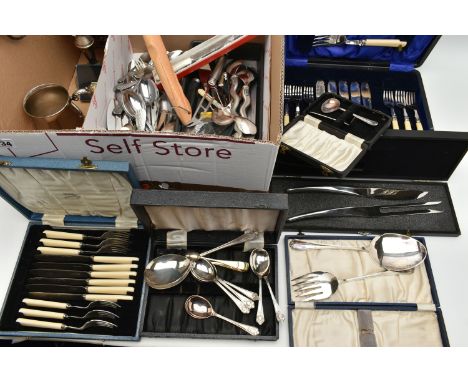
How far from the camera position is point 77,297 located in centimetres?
98

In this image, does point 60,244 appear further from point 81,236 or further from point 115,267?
point 115,267

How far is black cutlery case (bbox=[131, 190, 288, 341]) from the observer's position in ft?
2.82

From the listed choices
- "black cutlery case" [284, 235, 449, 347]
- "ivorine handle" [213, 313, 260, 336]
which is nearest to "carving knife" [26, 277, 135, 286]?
"ivorine handle" [213, 313, 260, 336]

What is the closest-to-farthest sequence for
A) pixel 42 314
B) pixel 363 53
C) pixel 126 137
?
1. pixel 126 137
2. pixel 42 314
3. pixel 363 53

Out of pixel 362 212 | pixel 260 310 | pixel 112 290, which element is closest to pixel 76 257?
pixel 112 290

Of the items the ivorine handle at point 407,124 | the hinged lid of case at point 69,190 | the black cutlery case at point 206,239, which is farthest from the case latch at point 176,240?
the ivorine handle at point 407,124

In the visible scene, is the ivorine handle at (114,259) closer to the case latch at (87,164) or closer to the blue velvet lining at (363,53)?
the case latch at (87,164)

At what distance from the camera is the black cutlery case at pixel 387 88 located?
3.62 ft

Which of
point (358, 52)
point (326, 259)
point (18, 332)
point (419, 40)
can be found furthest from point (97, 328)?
point (419, 40)

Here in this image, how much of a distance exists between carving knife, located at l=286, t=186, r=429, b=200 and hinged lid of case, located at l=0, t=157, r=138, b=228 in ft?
1.59

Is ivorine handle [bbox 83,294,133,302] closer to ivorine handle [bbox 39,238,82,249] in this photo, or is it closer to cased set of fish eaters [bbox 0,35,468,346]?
cased set of fish eaters [bbox 0,35,468,346]

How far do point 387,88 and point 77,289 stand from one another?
1130 millimetres

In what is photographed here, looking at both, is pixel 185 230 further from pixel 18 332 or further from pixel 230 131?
pixel 18 332

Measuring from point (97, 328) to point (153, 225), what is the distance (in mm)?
271
